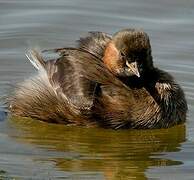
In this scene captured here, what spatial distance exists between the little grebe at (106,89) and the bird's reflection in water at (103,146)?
101 millimetres

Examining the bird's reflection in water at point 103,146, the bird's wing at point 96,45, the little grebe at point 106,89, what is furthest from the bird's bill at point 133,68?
the bird's reflection in water at point 103,146

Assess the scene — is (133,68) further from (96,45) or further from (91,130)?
(91,130)

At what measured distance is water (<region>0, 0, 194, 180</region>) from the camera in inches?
328

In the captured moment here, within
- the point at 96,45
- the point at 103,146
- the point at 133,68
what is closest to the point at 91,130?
the point at 103,146

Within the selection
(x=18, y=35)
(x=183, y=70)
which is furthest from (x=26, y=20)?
(x=183, y=70)

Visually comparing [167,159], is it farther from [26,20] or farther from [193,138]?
[26,20]

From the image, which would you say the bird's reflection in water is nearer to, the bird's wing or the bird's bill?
the bird's bill

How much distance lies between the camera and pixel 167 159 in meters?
8.73

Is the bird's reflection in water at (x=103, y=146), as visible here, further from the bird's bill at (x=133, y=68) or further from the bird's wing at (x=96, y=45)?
the bird's wing at (x=96, y=45)

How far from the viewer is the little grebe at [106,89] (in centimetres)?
943

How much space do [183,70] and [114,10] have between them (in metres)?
2.22

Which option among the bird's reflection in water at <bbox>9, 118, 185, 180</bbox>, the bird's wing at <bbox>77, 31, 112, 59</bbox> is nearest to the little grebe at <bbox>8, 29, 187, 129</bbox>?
the bird's wing at <bbox>77, 31, 112, 59</bbox>

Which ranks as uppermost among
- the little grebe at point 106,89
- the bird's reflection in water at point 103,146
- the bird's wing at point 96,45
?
the bird's wing at point 96,45

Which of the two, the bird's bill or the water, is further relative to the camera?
the bird's bill
